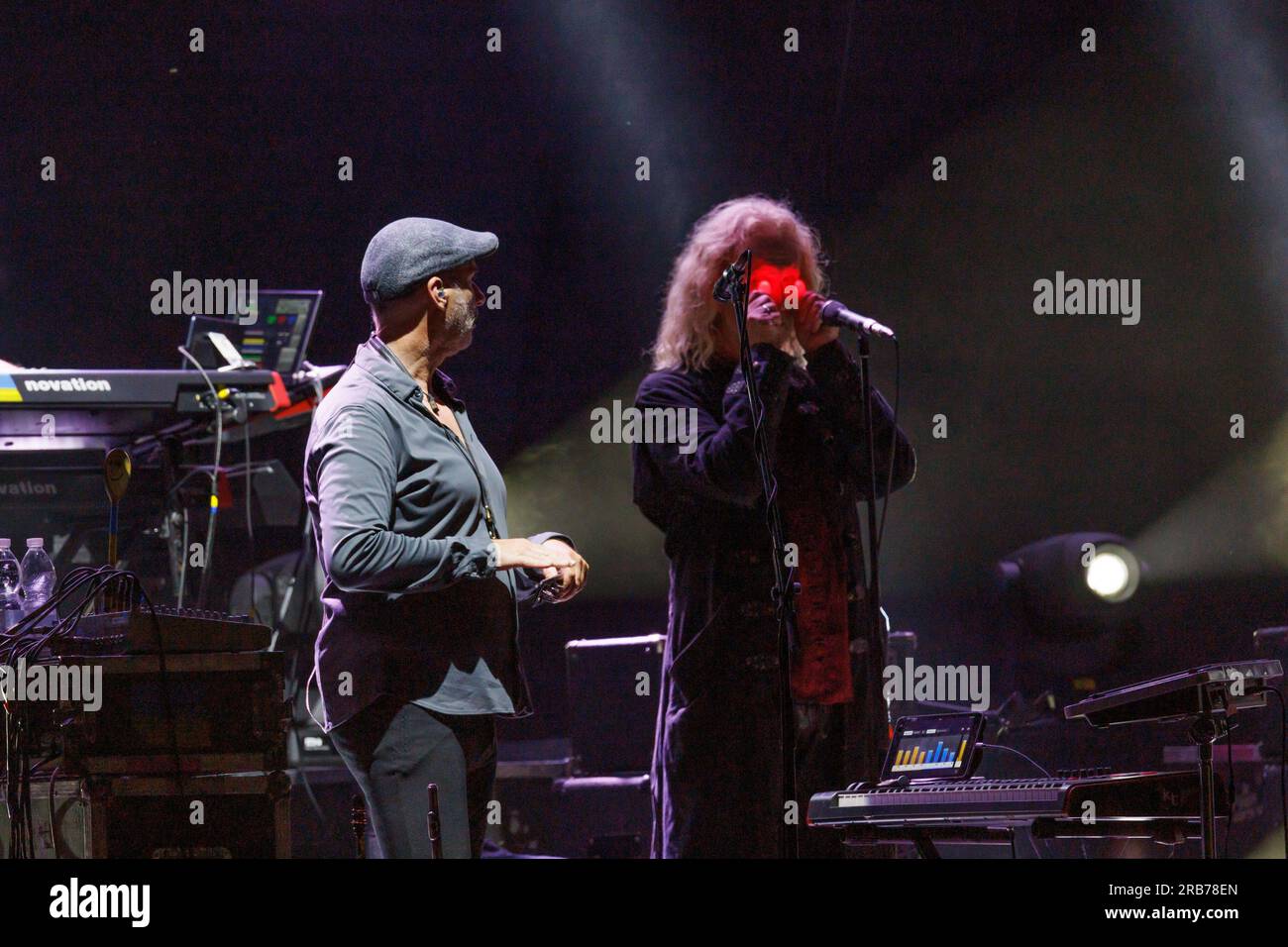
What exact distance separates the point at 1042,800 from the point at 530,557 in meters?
1.00

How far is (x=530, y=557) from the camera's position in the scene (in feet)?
8.05

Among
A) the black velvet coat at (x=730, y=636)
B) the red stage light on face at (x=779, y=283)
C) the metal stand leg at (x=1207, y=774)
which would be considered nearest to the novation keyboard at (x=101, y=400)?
the black velvet coat at (x=730, y=636)

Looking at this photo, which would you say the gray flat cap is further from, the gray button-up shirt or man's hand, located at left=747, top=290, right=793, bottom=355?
man's hand, located at left=747, top=290, right=793, bottom=355

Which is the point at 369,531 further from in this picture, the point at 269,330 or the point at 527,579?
the point at 269,330

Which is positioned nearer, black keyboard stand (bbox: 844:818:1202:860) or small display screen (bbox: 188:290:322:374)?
black keyboard stand (bbox: 844:818:1202:860)

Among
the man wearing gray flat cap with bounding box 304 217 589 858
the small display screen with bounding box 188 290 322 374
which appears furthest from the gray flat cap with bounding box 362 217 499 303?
the small display screen with bounding box 188 290 322 374

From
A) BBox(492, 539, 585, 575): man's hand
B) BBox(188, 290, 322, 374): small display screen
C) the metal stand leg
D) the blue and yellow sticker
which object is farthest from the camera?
BBox(188, 290, 322, 374): small display screen

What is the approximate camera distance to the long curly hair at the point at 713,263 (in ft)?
11.5

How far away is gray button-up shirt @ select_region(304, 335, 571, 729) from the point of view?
2354 mm

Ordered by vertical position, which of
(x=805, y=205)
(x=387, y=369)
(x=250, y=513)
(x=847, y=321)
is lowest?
(x=250, y=513)

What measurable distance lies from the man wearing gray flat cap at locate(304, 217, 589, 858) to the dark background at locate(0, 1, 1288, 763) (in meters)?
2.96

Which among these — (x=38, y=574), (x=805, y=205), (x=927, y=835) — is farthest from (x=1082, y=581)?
(x=38, y=574)

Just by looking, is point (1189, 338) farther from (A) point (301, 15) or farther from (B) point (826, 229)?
(A) point (301, 15)
